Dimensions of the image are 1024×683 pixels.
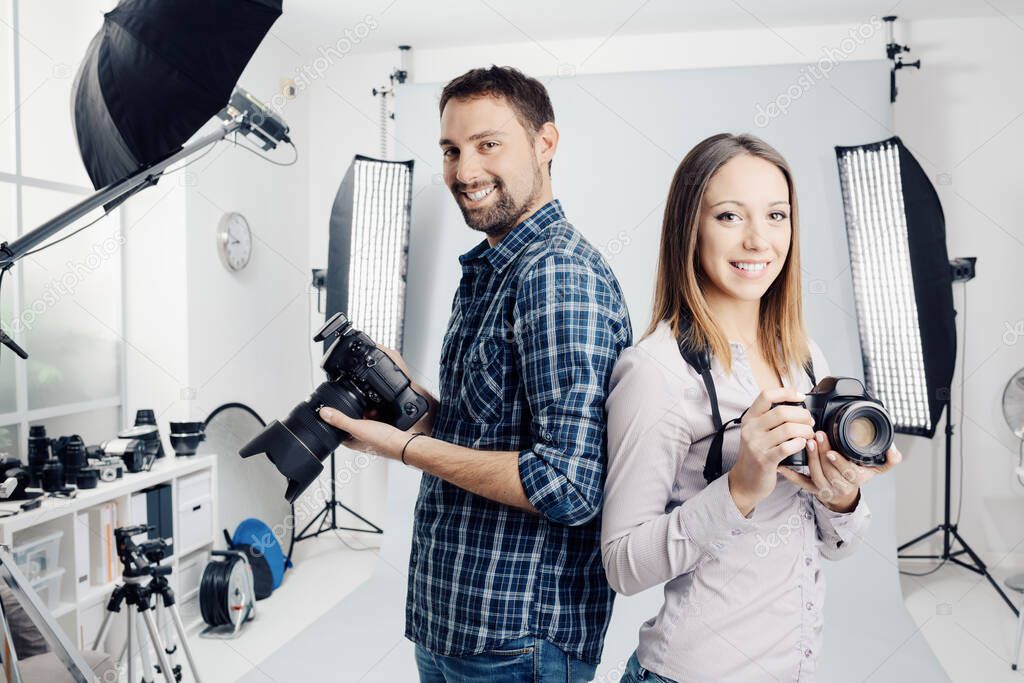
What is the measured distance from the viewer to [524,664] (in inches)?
39.4

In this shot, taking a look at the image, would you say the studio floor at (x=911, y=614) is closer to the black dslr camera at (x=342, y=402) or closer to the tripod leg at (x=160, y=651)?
the tripod leg at (x=160, y=651)

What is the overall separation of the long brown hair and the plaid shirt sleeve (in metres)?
0.09

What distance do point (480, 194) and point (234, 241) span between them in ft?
9.27

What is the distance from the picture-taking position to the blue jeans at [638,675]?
0.92 meters

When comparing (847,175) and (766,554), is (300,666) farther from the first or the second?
(847,175)

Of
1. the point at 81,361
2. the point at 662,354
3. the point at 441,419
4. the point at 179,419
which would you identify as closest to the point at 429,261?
the point at 179,419

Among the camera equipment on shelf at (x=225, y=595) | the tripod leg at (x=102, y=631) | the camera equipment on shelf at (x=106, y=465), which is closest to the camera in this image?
the tripod leg at (x=102, y=631)

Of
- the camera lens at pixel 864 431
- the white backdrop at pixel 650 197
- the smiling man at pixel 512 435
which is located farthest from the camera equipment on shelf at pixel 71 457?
the camera lens at pixel 864 431

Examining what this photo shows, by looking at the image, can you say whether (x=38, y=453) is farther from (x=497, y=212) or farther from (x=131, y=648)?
(x=497, y=212)

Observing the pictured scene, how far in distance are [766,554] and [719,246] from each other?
384mm

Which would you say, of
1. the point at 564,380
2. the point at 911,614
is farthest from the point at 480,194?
the point at 911,614

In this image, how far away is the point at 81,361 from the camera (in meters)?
2.96

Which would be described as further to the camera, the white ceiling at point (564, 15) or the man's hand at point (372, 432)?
the white ceiling at point (564, 15)

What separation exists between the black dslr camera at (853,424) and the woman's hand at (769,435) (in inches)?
0.9
